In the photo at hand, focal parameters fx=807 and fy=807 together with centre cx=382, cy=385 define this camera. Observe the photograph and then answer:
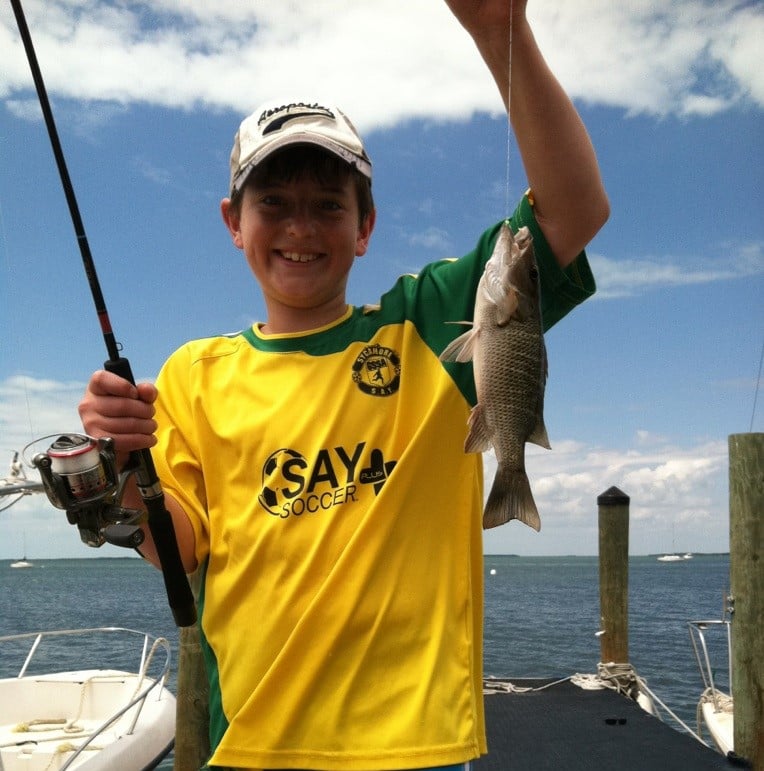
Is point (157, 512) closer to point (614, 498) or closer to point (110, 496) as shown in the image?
point (110, 496)

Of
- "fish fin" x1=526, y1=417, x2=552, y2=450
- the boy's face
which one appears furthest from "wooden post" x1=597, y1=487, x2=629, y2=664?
the boy's face

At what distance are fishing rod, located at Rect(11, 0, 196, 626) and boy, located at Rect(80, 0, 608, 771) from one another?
63 millimetres

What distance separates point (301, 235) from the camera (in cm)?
232

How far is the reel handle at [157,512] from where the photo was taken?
223 cm

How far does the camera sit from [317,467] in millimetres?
2182

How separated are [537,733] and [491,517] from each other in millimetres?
5153

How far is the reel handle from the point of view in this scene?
2.23m

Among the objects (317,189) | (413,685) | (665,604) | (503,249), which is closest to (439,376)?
(503,249)

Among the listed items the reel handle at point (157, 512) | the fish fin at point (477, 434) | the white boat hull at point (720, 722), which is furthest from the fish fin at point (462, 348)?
the white boat hull at point (720, 722)

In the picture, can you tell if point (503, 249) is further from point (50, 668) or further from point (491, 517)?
point (50, 668)

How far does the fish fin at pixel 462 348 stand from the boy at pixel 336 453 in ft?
0.32

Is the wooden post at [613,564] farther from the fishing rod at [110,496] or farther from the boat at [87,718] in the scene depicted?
the fishing rod at [110,496]

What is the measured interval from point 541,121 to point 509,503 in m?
1.00

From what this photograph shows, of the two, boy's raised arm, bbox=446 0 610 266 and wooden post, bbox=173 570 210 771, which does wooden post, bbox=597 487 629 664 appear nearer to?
wooden post, bbox=173 570 210 771
